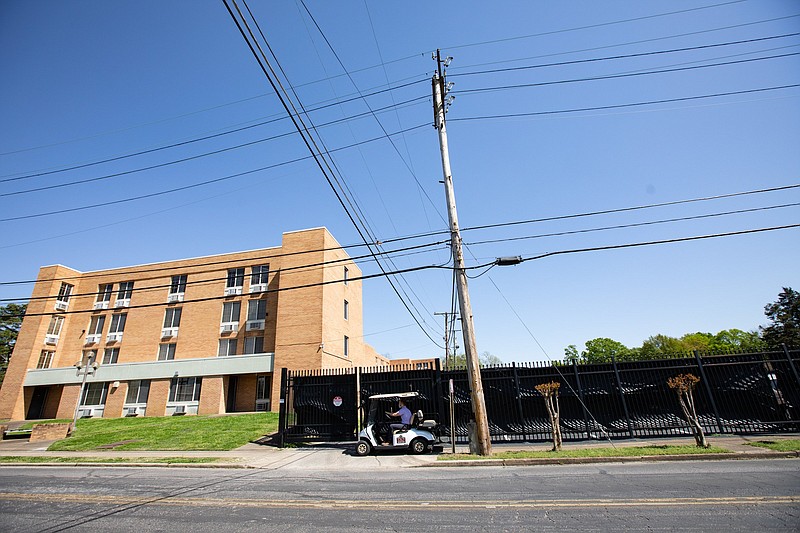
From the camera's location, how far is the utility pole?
10906mm

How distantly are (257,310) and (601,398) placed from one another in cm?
2656

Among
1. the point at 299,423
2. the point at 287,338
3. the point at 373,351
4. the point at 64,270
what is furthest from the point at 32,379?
the point at 299,423

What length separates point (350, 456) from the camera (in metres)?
11.9

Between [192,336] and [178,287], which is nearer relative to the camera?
[192,336]

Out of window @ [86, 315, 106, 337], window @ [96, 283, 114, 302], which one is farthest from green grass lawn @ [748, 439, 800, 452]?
window @ [96, 283, 114, 302]

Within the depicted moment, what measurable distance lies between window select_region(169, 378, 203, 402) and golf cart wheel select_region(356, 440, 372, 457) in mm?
22284

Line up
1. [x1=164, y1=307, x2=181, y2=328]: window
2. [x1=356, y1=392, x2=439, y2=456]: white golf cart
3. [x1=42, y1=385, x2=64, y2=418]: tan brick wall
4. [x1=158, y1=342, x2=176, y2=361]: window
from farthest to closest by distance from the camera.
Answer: [x1=42, y1=385, x2=64, y2=418]: tan brick wall → [x1=164, y1=307, x2=181, y2=328]: window → [x1=158, y1=342, x2=176, y2=361]: window → [x1=356, y1=392, x2=439, y2=456]: white golf cart

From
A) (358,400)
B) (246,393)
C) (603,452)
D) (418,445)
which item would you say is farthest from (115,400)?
(603,452)

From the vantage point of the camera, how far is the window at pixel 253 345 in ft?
101

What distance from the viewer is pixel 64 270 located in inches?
1462

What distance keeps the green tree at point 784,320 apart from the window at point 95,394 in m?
73.3

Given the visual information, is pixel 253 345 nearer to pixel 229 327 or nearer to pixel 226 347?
pixel 226 347

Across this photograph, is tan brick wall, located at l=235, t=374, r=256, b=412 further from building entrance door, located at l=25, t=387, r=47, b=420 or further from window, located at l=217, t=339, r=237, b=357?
building entrance door, located at l=25, t=387, r=47, b=420

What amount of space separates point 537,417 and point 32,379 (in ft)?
137
